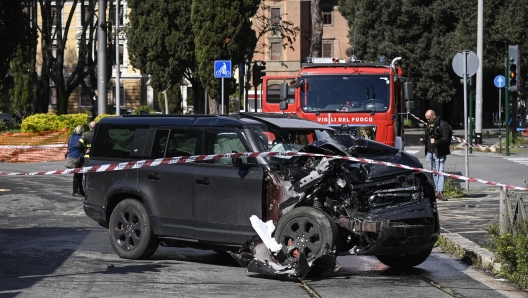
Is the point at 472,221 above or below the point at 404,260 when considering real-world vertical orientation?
below

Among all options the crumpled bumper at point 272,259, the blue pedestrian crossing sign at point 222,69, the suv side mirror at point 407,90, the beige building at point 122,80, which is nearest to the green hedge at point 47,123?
the blue pedestrian crossing sign at point 222,69

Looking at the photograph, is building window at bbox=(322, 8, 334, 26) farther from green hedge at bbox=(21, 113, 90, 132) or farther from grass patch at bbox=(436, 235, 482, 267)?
grass patch at bbox=(436, 235, 482, 267)

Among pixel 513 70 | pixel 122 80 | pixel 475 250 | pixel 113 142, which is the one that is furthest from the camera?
pixel 122 80

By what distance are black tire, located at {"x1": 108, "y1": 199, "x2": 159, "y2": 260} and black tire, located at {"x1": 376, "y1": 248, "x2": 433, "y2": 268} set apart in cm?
260

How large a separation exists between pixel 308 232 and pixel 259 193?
0.71 meters

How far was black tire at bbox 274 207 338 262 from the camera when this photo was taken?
31.9 ft

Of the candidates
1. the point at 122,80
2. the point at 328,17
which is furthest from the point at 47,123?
the point at 328,17

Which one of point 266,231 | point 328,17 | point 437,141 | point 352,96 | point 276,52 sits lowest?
point 266,231

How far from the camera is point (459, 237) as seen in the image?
12.8 metres

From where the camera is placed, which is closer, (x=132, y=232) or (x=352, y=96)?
(x=132, y=232)

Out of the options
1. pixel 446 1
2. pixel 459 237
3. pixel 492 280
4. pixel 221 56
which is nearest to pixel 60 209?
pixel 459 237

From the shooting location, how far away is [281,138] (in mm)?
10867

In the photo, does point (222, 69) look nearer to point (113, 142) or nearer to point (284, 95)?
point (284, 95)

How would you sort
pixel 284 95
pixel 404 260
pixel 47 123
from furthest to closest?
pixel 47 123 < pixel 284 95 < pixel 404 260
